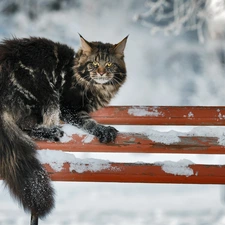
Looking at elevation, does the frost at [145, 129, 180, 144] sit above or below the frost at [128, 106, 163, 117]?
below

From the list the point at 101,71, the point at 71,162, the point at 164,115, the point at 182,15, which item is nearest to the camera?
the point at 71,162

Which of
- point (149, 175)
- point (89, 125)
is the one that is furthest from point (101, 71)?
point (149, 175)

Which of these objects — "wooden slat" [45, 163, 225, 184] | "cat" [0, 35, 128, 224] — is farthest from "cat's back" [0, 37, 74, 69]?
"wooden slat" [45, 163, 225, 184]

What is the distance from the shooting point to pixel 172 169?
1.89 m

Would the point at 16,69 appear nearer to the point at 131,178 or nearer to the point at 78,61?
the point at 78,61

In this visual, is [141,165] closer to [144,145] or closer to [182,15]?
[144,145]

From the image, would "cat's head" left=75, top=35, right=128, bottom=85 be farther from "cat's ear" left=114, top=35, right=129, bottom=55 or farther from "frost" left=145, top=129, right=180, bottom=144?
"frost" left=145, top=129, right=180, bottom=144

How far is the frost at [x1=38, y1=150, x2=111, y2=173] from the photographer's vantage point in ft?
6.09

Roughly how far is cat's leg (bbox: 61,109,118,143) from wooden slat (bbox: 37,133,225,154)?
0.10 ft

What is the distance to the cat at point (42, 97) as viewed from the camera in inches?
67.2

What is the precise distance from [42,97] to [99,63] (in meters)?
0.36

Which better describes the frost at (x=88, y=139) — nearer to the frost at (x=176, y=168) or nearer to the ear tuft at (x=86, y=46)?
the frost at (x=176, y=168)

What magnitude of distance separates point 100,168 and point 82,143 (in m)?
0.15

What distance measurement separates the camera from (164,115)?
2359 millimetres
